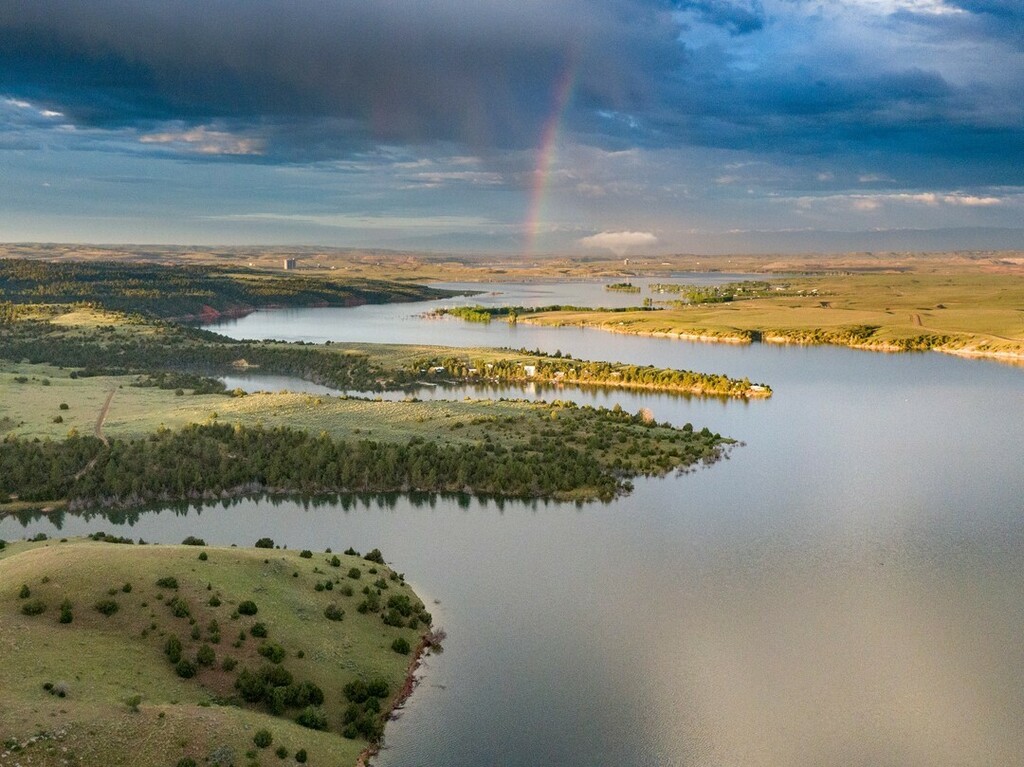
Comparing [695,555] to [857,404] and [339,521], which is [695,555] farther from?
[857,404]

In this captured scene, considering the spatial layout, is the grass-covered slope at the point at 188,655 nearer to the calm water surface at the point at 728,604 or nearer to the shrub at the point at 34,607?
the shrub at the point at 34,607

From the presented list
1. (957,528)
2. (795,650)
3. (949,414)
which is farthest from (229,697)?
(949,414)

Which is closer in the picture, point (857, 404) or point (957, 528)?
point (957, 528)

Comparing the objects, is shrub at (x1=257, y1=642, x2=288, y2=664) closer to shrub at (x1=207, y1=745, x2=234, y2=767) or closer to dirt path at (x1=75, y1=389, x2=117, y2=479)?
shrub at (x1=207, y1=745, x2=234, y2=767)

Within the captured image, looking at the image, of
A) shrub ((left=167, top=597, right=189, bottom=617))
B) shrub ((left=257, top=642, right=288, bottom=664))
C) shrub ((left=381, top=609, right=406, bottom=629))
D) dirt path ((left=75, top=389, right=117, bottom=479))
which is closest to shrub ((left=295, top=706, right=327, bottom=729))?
shrub ((left=257, top=642, right=288, bottom=664))

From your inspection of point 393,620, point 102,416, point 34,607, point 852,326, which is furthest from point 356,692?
point 852,326

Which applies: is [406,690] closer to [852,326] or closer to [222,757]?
[222,757]

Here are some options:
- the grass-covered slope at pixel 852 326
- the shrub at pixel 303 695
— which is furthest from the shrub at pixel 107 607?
the grass-covered slope at pixel 852 326
